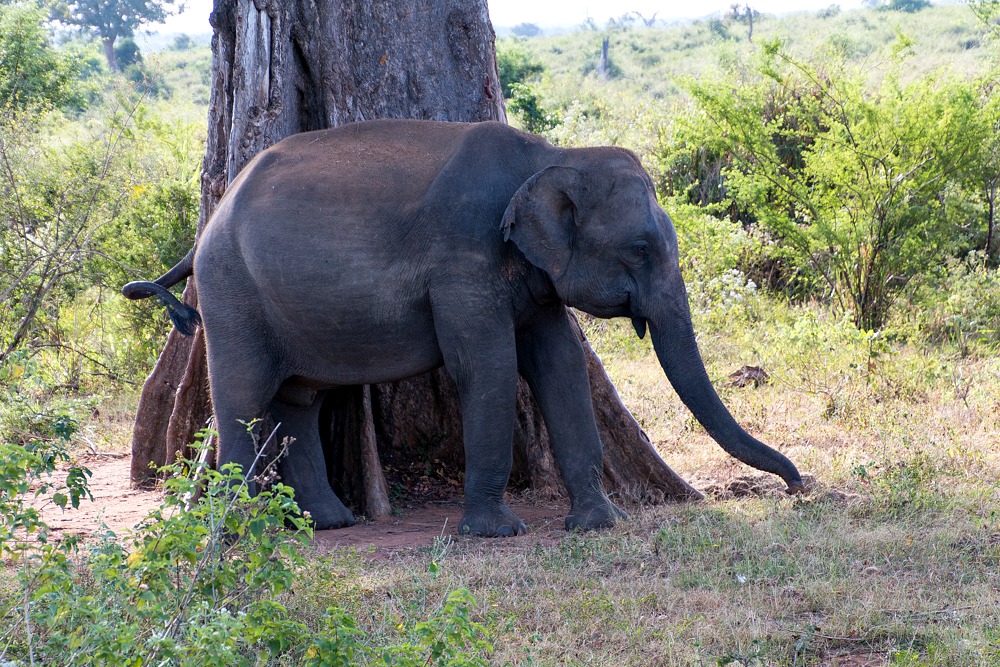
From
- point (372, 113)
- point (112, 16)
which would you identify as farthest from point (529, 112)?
point (112, 16)

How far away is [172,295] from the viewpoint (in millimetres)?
6297

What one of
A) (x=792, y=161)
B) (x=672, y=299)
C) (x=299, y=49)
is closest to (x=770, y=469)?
(x=672, y=299)

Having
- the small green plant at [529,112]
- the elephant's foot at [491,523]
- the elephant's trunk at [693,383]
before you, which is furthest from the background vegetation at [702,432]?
the small green plant at [529,112]

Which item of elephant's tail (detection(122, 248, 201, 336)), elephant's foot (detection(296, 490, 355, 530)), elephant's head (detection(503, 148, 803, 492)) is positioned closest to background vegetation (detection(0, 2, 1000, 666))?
elephant's tail (detection(122, 248, 201, 336))

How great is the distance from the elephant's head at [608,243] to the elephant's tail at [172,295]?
1.99 meters

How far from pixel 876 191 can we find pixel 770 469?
16.1ft

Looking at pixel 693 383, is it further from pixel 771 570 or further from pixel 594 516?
pixel 771 570

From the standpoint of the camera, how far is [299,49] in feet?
23.0

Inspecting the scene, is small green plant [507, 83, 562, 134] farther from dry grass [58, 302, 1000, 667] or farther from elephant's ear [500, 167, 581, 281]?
elephant's ear [500, 167, 581, 281]

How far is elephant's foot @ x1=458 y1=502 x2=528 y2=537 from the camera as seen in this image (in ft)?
19.8

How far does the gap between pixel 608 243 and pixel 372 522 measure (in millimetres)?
2231

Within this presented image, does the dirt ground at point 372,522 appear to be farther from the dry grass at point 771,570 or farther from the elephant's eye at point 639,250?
the elephant's eye at point 639,250

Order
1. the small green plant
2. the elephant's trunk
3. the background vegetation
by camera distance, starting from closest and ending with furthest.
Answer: the background vegetation, the elephant's trunk, the small green plant

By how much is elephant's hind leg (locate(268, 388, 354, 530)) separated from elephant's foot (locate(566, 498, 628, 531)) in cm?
132
